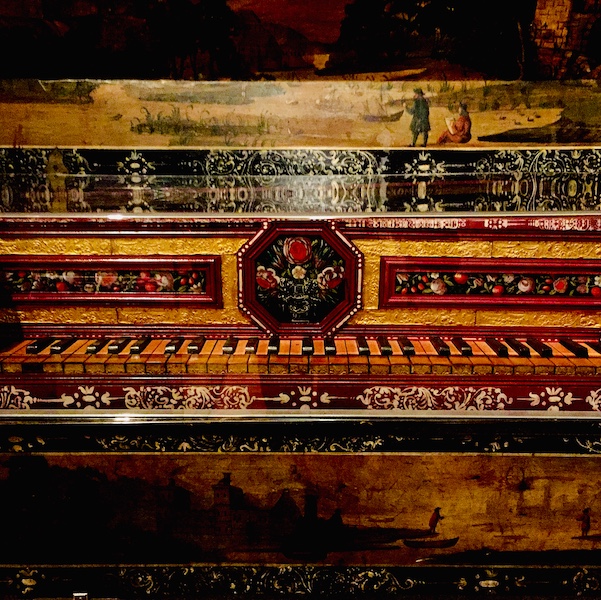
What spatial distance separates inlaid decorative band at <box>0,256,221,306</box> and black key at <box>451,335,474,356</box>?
1.14 metres

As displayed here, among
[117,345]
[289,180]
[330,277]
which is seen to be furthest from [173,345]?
[289,180]

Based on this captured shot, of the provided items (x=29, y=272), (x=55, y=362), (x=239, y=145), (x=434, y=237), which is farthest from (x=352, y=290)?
(x=29, y=272)

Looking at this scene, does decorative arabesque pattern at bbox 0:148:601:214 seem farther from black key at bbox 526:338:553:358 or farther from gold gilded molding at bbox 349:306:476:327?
black key at bbox 526:338:553:358

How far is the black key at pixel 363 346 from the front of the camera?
1.98 meters

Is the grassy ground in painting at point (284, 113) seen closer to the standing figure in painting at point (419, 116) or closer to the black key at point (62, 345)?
the standing figure in painting at point (419, 116)

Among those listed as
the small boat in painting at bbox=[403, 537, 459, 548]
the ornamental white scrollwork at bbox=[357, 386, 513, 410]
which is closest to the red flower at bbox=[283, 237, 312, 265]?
the ornamental white scrollwork at bbox=[357, 386, 513, 410]

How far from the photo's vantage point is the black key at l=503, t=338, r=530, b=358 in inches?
76.8

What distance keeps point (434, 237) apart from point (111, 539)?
7.00ft

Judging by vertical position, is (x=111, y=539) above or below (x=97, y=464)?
below

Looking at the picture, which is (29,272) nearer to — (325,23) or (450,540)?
(325,23)

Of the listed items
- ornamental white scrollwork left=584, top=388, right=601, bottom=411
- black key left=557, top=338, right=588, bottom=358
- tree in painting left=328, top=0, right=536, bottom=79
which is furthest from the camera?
tree in painting left=328, top=0, right=536, bottom=79

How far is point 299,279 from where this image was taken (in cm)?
216

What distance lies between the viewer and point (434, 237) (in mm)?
2139

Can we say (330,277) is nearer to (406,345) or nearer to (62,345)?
(406,345)
